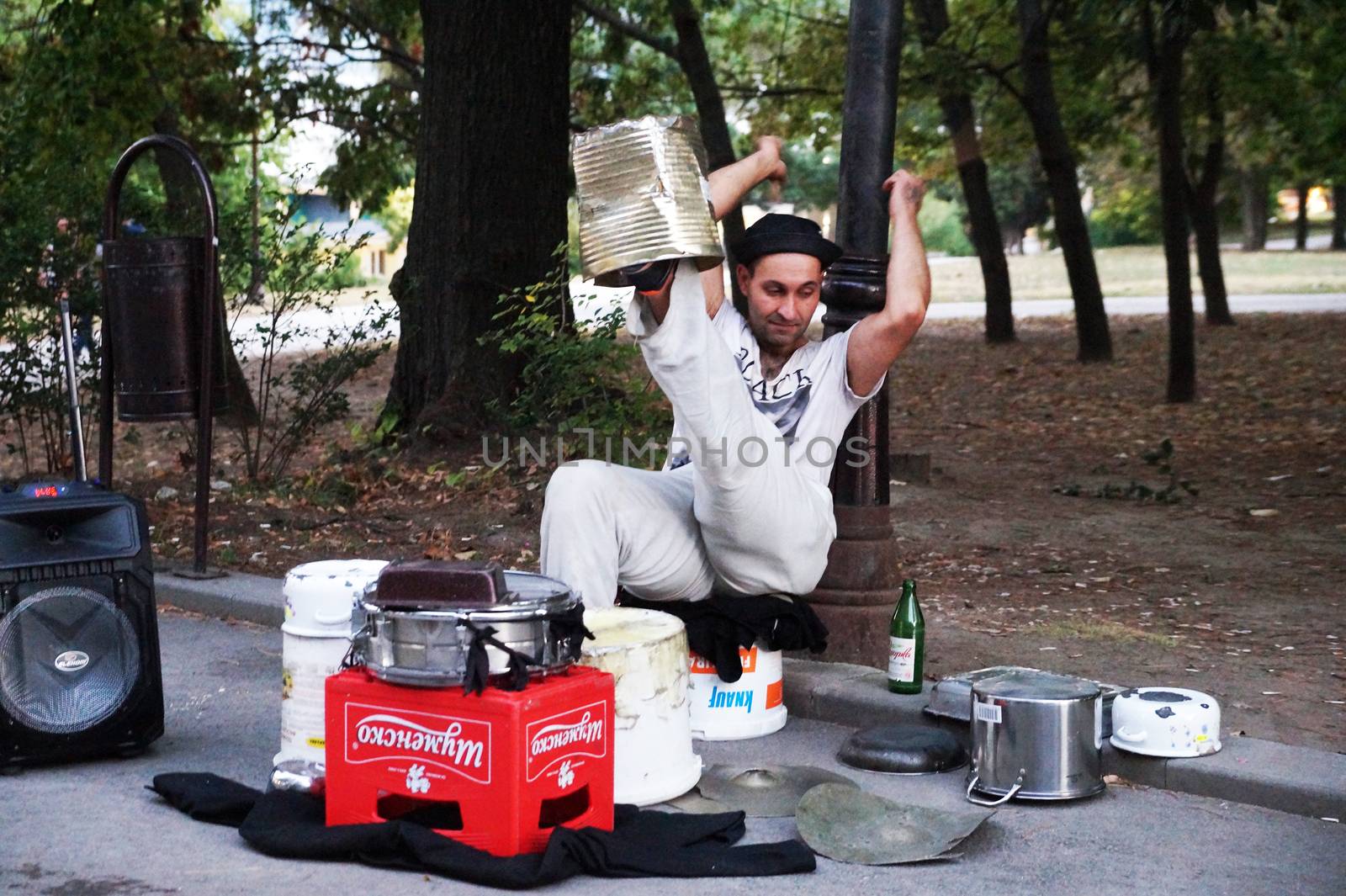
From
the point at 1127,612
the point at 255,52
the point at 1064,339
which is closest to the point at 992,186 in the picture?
the point at 1064,339

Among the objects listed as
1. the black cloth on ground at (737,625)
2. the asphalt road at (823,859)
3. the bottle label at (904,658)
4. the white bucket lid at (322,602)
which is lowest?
the asphalt road at (823,859)

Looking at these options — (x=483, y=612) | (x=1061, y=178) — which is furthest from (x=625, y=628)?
(x=1061, y=178)

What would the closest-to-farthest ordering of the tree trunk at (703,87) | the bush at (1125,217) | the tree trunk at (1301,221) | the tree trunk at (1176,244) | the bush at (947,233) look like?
the tree trunk at (1176,244) < the tree trunk at (703,87) < the tree trunk at (1301,221) < the bush at (1125,217) < the bush at (947,233)

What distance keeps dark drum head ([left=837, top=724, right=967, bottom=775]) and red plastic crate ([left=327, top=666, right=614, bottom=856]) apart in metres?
1.02

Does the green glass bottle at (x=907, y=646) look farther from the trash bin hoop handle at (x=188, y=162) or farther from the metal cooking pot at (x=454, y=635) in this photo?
the trash bin hoop handle at (x=188, y=162)

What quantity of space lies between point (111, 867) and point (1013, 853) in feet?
7.31

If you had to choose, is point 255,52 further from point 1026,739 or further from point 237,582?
point 1026,739

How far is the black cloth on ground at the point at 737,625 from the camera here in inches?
194

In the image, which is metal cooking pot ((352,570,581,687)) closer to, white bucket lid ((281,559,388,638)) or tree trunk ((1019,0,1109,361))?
white bucket lid ((281,559,388,638))

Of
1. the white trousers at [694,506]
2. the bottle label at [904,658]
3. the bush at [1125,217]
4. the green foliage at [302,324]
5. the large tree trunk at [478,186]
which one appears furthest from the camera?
the bush at [1125,217]

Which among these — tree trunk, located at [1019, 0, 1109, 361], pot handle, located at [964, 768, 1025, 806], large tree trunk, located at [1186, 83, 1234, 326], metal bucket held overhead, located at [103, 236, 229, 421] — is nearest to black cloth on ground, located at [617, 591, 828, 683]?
pot handle, located at [964, 768, 1025, 806]

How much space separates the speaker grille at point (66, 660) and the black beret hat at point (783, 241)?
89.1 inches

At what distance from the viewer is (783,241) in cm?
514

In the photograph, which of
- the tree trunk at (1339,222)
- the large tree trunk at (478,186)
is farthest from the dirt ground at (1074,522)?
the tree trunk at (1339,222)
